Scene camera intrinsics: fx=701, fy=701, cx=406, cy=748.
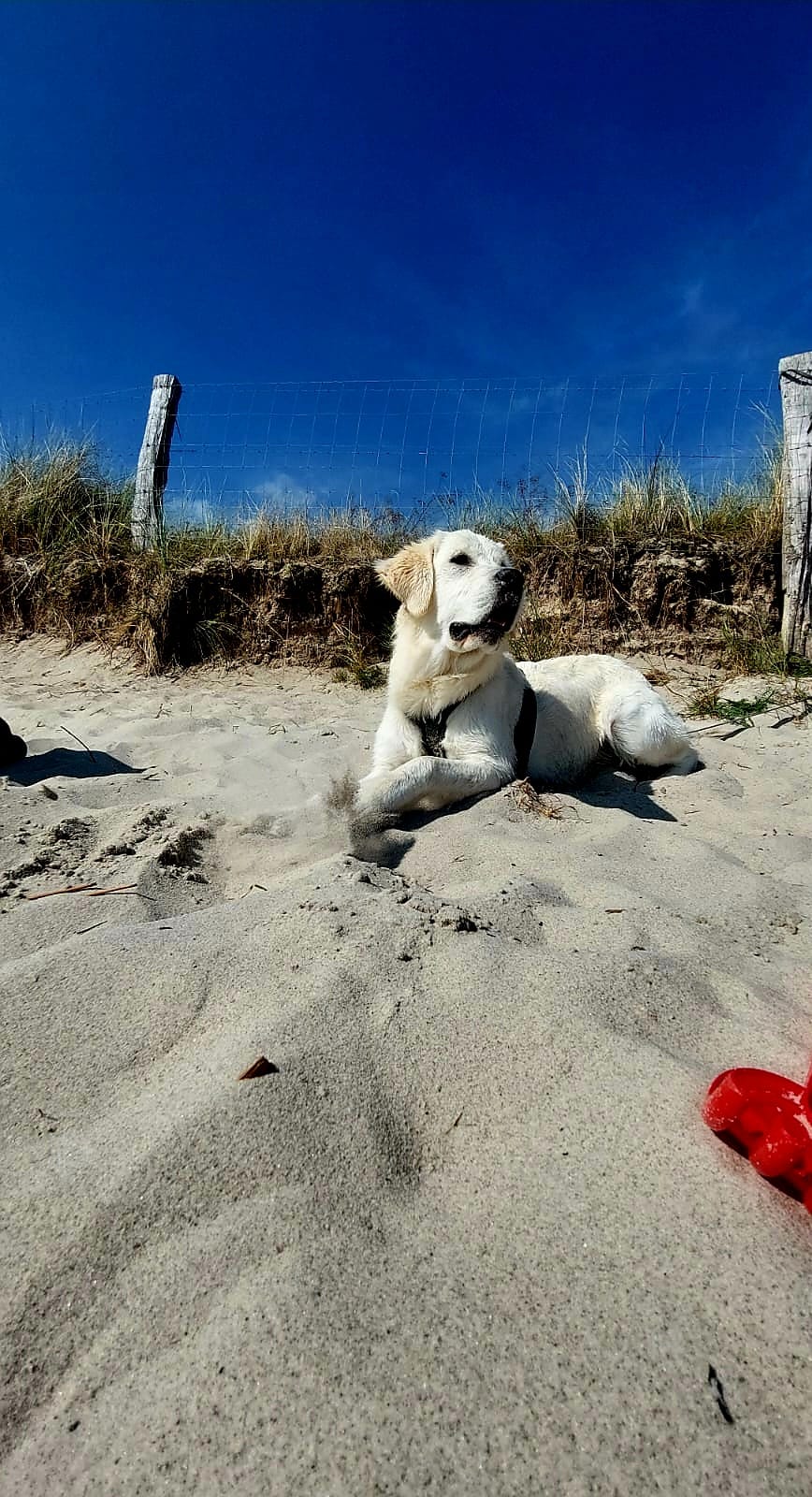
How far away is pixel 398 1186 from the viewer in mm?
1255

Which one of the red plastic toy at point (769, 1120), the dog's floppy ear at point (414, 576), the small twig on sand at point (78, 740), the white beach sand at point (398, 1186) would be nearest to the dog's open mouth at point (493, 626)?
the dog's floppy ear at point (414, 576)

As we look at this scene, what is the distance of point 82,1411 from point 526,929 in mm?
1503

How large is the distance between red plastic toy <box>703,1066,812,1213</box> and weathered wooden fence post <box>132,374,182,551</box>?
8763 mm

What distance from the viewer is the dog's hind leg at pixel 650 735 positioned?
459cm

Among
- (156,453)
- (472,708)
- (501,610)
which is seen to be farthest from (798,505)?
(156,453)

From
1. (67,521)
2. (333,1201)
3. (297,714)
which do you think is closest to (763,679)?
(297,714)

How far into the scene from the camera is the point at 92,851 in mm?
2848

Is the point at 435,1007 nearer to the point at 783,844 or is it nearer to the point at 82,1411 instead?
the point at 82,1411

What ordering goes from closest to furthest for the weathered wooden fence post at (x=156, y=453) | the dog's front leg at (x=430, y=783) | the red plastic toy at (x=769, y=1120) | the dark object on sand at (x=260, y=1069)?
the red plastic toy at (x=769, y=1120) < the dark object on sand at (x=260, y=1069) < the dog's front leg at (x=430, y=783) < the weathered wooden fence post at (x=156, y=453)

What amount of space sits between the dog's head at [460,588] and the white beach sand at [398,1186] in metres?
1.70

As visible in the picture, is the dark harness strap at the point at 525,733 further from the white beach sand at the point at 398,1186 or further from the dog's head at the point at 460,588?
the white beach sand at the point at 398,1186

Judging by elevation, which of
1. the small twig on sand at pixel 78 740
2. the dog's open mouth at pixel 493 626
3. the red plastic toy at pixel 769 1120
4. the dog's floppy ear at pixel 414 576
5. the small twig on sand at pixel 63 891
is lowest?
the small twig on sand at pixel 78 740

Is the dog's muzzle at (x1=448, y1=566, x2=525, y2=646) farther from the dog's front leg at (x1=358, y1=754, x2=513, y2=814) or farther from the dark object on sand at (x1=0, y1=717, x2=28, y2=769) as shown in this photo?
the dark object on sand at (x1=0, y1=717, x2=28, y2=769)

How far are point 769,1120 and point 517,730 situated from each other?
125 inches
